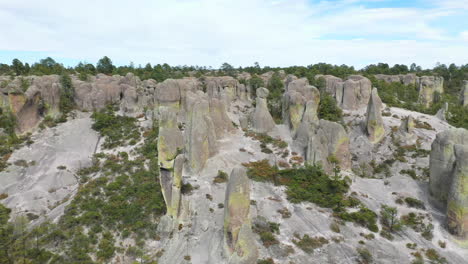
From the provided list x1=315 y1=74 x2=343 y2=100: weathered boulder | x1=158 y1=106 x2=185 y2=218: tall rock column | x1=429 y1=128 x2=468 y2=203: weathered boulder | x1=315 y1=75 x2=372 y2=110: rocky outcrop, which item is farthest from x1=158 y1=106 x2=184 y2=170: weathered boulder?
x1=315 y1=74 x2=343 y2=100: weathered boulder

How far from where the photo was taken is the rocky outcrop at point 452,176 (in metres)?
21.0

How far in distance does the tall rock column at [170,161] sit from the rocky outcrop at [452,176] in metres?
20.7

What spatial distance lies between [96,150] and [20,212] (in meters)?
13.1

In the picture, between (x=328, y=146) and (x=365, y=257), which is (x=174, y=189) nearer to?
(x=365, y=257)

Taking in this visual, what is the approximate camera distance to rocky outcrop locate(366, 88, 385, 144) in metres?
38.2

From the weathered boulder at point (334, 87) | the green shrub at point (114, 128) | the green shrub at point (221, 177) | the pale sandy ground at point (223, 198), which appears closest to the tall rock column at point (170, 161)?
the pale sandy ground at point (223, 198)

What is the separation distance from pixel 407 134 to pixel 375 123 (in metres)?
4.01

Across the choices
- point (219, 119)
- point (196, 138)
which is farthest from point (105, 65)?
point (196, 138)

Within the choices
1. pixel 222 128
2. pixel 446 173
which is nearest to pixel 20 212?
pixel 222 128

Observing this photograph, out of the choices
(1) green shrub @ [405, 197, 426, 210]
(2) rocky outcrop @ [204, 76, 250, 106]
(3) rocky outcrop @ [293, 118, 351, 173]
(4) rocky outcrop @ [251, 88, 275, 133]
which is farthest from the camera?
(2) rocky outcrop @ [204, 76, 250, 106]

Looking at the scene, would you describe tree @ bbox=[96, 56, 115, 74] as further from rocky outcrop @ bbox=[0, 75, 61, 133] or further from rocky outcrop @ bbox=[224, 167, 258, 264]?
rocky outcrop @ bbox=[224, 167, 258, 264]

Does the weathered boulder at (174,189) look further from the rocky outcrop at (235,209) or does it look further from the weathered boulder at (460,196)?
the weathered boulder at (460,196)

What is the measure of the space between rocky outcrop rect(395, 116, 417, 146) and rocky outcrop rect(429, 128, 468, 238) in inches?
510

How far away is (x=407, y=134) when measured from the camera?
37188 millimetres
